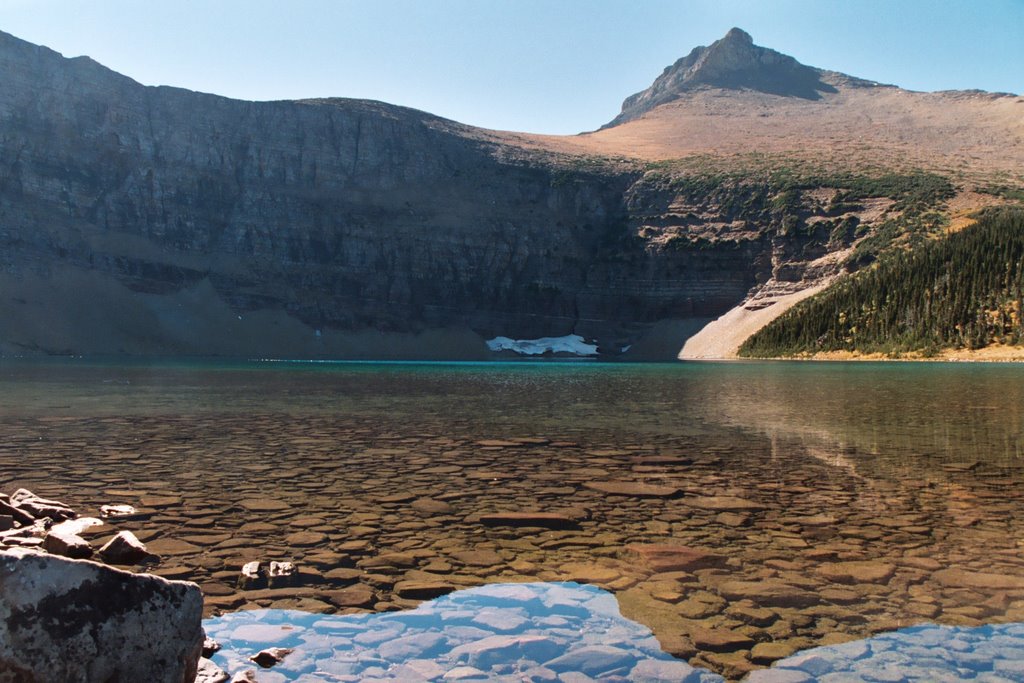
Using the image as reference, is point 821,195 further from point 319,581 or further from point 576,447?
point 319,581

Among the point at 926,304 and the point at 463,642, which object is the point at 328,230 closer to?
the point at 926,304

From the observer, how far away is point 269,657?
18.9ft

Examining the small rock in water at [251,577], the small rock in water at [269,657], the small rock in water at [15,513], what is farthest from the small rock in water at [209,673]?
the small rock in water at [15,513]

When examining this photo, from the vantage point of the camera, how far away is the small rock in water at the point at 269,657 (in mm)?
5711

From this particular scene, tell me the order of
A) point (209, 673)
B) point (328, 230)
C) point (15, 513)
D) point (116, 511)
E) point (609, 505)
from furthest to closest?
point (328, 230) < point (609, 505) < point (116, 511) < point (15, 513) < point (209, 673)

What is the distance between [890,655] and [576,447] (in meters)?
11.7

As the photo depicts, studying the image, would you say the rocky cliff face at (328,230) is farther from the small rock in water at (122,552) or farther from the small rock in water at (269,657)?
the small rock in water at (269,657)

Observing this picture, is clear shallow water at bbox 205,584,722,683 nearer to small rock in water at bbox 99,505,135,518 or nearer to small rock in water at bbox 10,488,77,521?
small rock in water at bbox 10,488,77,521

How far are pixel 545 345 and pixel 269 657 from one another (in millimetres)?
130868

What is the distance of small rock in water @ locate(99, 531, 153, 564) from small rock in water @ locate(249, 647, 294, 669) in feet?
9.34

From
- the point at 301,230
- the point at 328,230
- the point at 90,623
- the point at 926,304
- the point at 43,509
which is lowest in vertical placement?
the point at 43,509

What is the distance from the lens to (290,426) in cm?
2178

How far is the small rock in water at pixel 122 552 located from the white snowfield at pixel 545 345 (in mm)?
125747

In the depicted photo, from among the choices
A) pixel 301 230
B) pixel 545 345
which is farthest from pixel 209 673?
pixel 301 230
